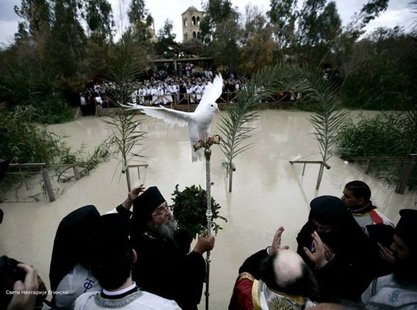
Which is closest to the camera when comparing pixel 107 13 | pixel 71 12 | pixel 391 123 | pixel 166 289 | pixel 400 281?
pixel 400 281

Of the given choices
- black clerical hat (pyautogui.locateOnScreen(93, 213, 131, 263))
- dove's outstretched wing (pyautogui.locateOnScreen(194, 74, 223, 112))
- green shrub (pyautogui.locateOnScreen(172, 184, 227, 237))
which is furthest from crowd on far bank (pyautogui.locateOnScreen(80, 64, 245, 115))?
black clerical hat (pyautogui.locateOnScreen(93, 213, 131, 263))

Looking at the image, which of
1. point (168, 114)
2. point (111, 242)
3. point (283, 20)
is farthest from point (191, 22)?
point (111, 242)

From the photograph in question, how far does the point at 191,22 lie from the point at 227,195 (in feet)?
156

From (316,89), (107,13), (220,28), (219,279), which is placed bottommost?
(219,279)

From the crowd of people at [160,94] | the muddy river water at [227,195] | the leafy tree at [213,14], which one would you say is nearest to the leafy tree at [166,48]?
the leafy tree at [213,14]

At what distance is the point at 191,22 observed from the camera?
4688 centimetres

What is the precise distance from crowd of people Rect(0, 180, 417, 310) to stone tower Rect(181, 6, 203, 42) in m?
48.5

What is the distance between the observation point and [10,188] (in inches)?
243

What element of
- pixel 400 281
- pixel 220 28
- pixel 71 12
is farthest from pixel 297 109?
pixel 71 12

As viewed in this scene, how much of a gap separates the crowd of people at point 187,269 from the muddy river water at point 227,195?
1.51 metres

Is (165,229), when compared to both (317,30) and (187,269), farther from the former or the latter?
(317,30)

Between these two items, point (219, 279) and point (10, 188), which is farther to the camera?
point (10, 188)

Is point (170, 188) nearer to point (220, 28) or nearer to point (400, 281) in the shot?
point (400, 281)

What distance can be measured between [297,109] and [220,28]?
29.6ft
